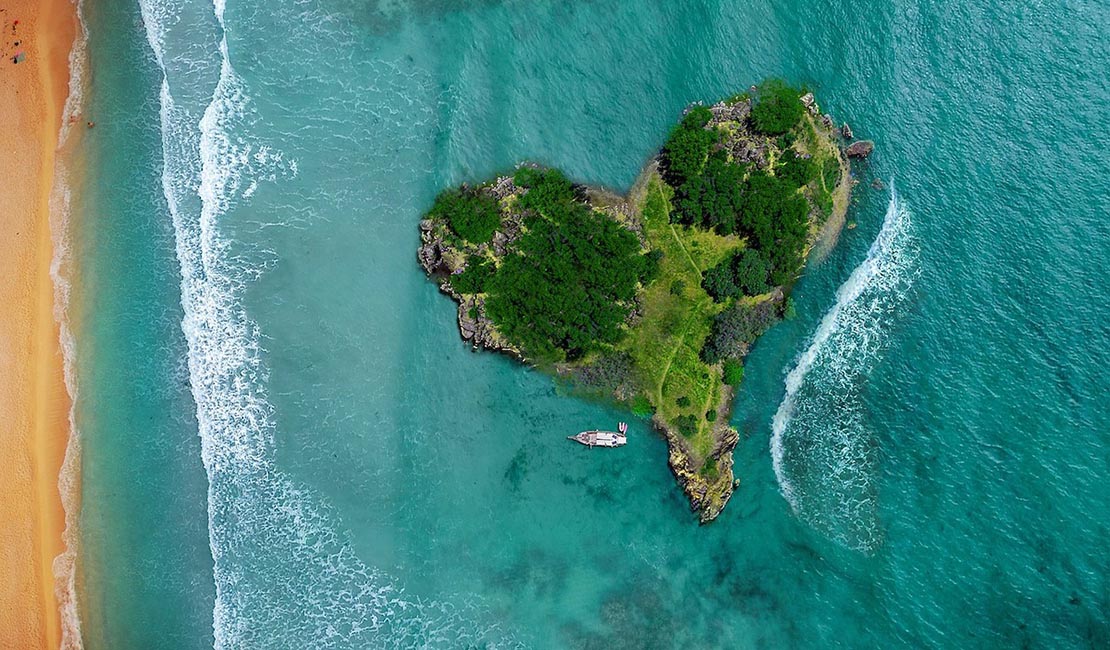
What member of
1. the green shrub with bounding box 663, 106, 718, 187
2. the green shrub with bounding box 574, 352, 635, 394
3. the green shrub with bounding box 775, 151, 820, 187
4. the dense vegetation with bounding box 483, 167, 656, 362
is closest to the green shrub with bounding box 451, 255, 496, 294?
the dense vegetation with bounding box 483, 167, 656, 362

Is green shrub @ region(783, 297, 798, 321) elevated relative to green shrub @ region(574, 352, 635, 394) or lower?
elevated

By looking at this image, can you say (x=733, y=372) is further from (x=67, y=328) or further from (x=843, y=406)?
(x=67, y=328)

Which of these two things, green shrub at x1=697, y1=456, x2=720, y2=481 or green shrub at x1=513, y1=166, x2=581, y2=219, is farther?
green shrub at x1=513, y1=166, x2=581, y2=219

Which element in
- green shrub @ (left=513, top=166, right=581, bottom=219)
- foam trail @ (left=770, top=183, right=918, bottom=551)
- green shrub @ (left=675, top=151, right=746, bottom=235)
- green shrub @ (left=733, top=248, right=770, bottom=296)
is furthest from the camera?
green shrub @ (left=675, top=151, right=746, bottom=235)

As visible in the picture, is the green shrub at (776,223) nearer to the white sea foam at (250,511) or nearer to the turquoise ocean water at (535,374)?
the turquoise ocean water at (535,374)

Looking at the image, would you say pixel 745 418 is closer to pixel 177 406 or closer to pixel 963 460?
pixel 963 460

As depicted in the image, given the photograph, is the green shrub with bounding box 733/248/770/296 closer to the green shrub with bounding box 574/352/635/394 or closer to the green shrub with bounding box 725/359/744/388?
the green shrub with bounding box 725/359/744/388
